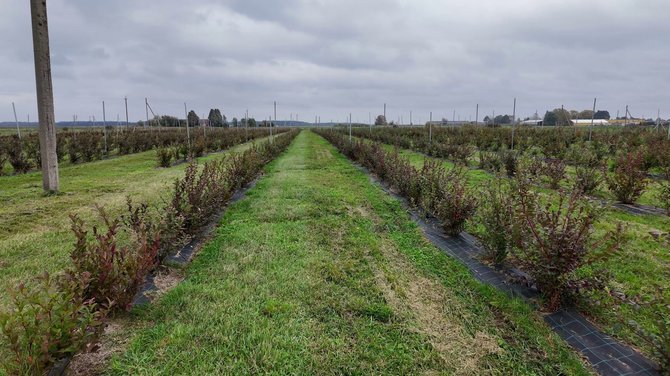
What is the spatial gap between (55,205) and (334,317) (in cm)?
676

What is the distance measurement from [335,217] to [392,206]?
1.46 metres

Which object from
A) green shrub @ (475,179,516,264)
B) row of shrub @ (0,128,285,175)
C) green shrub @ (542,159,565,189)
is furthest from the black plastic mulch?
row of shrub @ (0,128,285,175)

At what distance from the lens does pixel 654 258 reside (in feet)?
14.3

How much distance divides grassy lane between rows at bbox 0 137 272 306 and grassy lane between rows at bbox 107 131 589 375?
47.8 inches

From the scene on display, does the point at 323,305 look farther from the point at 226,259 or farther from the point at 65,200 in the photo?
the point at 65,200

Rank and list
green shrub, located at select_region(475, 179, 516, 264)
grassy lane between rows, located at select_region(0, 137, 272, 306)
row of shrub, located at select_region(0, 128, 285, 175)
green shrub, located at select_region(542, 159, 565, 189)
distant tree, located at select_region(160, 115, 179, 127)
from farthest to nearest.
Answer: distant tree, located at select_region(160, 115, 179, 127)
row of shrub, located at select_region(0, 128, 285, 175)
green shrub, located at select_region(542, 159, 565, 189)
grassy lane between rows, located at select_region(0, 137, 272, 306)
green shrub, located at select_region(475, 179, 516, 264)

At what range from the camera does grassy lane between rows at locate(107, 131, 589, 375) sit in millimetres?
2521

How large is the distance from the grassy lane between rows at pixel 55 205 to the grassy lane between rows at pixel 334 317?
1215mm

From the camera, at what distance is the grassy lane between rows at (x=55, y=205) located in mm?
4195

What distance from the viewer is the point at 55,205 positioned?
6961 mm

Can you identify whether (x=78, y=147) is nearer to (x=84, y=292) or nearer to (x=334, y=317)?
(x=84, y=292)

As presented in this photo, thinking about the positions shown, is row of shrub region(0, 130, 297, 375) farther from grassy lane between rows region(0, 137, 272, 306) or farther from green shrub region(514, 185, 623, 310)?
green shrub region(514, 185, 623, 310)

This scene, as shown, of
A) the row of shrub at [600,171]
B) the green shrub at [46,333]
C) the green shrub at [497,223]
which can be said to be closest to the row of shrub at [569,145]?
the row of shrub at [600,171]

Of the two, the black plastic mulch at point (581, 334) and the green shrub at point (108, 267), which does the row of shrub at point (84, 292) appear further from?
the black plastic mulch at point (581, 334)
